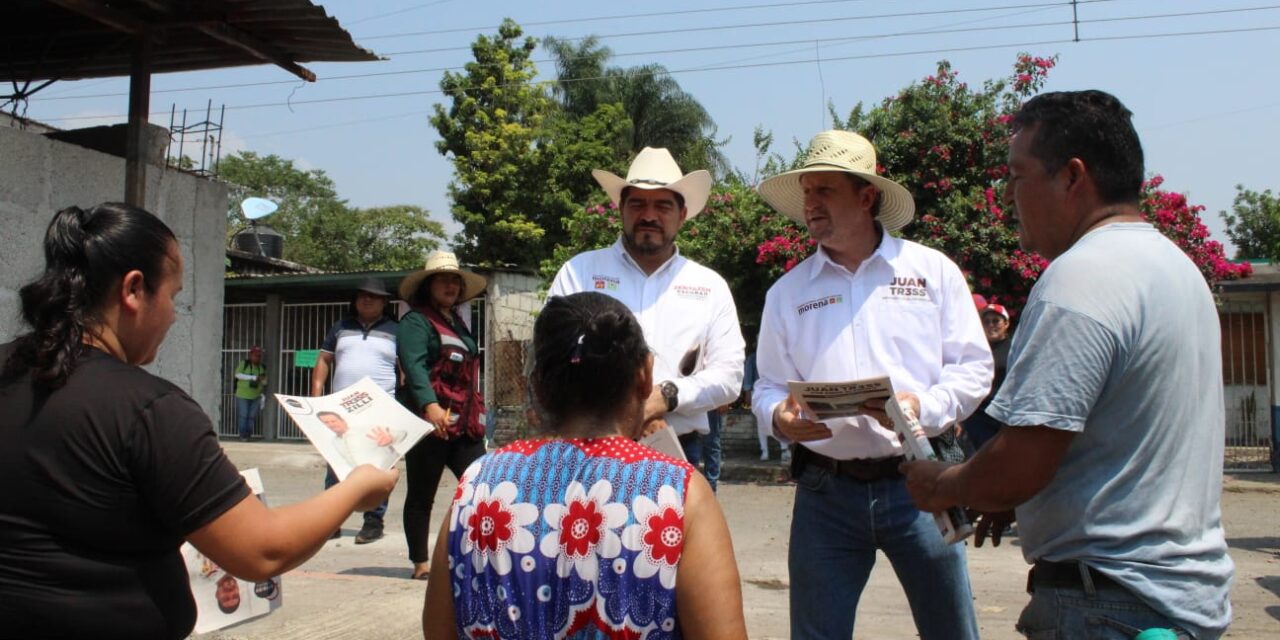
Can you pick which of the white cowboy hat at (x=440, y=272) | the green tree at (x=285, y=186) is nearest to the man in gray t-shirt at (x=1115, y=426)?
the white cowboy hat at (x=440, y=272)

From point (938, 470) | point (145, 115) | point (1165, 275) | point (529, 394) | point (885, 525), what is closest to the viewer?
point (1165, 275)

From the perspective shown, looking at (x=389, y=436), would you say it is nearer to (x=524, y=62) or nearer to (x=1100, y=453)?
(x=1100, y=453)

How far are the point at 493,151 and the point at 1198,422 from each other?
26136 millimetres

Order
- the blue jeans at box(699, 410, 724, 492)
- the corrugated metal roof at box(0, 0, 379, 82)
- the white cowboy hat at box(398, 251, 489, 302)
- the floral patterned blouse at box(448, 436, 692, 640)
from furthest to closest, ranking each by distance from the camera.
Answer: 1. the blue jeans at box(699, 410, 724, 492)
2. the white cowboy hat at box(398, 251, 489, 302)
3. the corrugated metal roof at box(0, 0, 379, 82)
4. the floral patterned blouse at box(448, 436, 692, 640)

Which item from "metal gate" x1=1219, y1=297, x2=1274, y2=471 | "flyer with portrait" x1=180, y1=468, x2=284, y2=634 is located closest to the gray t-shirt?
"flyer with portrait" x1=180, y1=468, x2=284, y2=634

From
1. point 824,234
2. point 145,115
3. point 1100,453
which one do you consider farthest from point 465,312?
point 1100,453

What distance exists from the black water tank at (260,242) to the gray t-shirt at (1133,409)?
79.3 ft

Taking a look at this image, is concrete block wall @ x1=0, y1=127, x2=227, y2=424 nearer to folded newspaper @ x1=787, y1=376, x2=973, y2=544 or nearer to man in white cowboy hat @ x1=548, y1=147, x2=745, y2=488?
man in white cowboy hat @ x1=548, y1=147, x2=745, y2=488

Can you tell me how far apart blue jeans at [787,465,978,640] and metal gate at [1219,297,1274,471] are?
14888 mm

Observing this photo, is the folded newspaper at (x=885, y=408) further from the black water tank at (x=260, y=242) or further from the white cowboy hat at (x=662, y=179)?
the black water tank at (x=260, y=242)

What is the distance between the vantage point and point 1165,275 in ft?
7.30

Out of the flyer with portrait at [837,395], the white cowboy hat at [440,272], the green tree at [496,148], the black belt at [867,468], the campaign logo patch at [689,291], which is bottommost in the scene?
the black belt at [867,468]

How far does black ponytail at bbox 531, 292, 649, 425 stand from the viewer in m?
2.27

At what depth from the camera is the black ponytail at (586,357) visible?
2266mm
